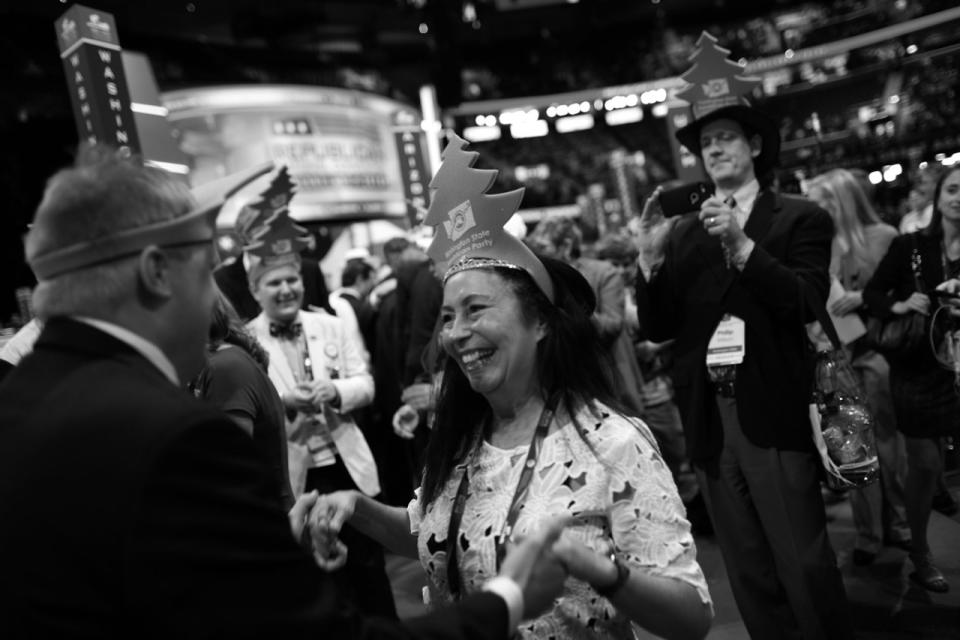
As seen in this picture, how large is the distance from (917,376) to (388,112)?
1929cm

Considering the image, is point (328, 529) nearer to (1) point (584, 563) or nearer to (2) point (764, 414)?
(1) point (584, 563)

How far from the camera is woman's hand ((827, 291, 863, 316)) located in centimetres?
477

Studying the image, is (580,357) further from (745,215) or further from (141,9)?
(141,9)

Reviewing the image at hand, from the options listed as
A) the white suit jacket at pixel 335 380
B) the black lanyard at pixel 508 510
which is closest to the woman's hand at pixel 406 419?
the white suit jacket at pixel 335 380

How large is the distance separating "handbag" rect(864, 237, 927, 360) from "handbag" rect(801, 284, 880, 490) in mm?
1139

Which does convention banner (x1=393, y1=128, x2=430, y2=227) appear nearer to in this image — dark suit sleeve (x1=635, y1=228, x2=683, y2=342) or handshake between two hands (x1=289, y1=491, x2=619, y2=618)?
dark suit sleeve (x1=635, y1=228, x2=683, y2=342)

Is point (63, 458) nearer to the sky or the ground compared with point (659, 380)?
nearer to the sky

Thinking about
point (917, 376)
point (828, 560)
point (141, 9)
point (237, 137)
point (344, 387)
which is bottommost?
point (828, 560)

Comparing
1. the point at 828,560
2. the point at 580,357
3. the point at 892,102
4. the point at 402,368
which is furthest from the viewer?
the point at 892,102

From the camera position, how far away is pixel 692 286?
331 cm

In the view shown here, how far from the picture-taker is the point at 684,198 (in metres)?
3.23

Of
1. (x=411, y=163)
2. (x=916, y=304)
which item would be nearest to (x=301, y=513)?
(x=916, y=304)

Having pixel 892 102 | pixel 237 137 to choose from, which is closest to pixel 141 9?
pixel 237 137

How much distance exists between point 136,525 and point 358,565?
10.0 feet
